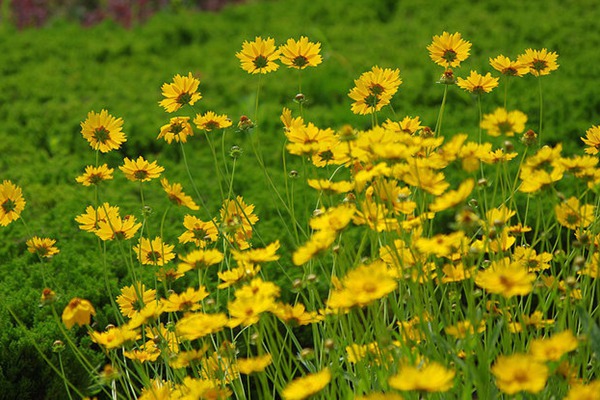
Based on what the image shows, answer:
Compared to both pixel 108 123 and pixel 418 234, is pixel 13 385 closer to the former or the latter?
pixel 108 123

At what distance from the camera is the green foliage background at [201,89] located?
116 inches

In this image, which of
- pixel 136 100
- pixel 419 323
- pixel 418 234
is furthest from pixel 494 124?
pixel 136 100

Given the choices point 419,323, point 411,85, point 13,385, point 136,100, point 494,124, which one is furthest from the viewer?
point 136,100

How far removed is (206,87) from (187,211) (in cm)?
175

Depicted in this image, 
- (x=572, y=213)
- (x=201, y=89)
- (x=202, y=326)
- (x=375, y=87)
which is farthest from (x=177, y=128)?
(x=201, y=89)

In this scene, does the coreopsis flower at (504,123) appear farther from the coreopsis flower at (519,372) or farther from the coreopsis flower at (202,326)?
the coreopsis flower at (202,326)

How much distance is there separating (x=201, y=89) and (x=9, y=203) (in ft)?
10.4

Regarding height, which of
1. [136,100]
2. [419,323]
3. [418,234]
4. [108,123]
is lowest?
[136,100]

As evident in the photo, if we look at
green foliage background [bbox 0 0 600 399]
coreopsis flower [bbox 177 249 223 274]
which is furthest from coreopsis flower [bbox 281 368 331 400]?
green foliage background [bbox 0 0 600 399]

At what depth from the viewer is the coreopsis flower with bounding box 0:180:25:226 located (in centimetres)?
197

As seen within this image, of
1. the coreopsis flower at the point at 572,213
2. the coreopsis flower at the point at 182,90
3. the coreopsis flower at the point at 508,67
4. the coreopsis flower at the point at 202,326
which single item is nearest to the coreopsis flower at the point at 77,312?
the coreopsis flower at the point at 202,326

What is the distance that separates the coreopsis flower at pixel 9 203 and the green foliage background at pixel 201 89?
600 mm

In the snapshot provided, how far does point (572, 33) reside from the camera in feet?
17.1

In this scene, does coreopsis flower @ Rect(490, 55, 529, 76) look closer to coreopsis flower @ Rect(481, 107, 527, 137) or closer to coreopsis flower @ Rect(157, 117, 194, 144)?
coreopsis flower @ Rect(481, 107, 527, 137)
